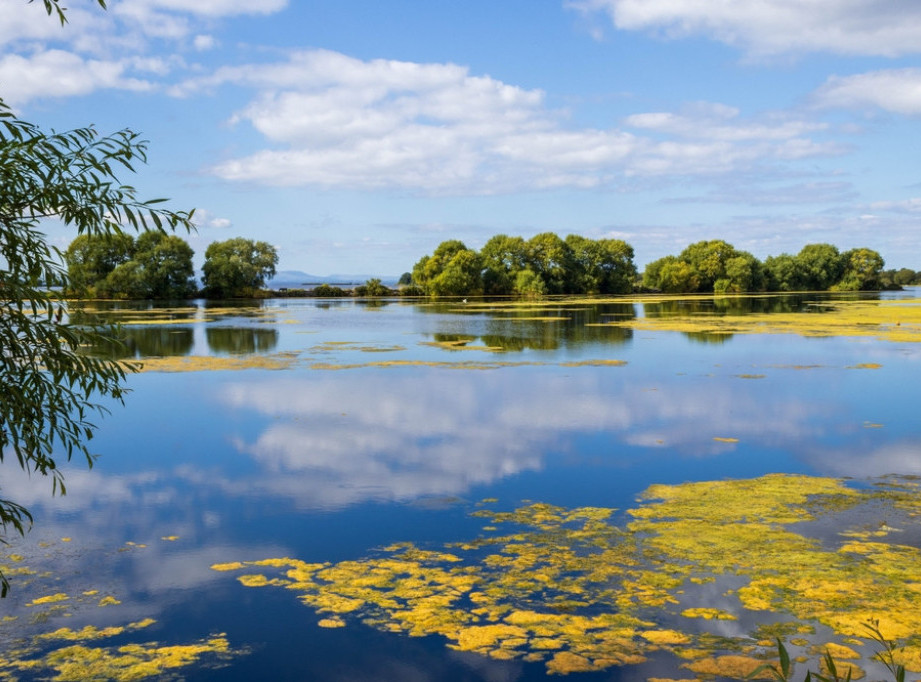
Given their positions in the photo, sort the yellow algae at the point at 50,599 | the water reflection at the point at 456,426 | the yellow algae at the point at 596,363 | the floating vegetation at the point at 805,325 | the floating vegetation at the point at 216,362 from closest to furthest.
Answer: the yellow algae at the point at 50,599
the water reflection at the point at 456,426
the yellow algae at the point at 596,363
the floating vegetation at the point at 216,362
the floating vegetation at the point at 805,325

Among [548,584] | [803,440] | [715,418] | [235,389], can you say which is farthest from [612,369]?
[548,584]

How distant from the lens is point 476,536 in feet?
35.6

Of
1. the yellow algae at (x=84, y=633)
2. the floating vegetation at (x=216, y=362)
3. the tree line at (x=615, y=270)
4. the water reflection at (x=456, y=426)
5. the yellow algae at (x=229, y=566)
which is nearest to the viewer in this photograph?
the yellow algae at (x=84, y=633)

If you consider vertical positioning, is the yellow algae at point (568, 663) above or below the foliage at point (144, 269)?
below

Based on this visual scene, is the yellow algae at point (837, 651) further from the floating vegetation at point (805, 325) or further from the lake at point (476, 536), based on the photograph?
the floating vegetation at point (805, 325)

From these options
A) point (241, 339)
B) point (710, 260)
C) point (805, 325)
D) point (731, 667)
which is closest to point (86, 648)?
point (731, 667)

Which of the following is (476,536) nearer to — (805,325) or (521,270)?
(805,325)

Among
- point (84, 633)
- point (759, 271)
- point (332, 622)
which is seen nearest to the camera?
point (84, 633)

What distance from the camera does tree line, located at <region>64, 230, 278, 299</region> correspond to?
363ft

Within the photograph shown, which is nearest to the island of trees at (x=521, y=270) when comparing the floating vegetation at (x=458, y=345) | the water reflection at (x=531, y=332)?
the water reflection at (x=531, y=332)

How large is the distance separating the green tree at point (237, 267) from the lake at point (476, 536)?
101172mm

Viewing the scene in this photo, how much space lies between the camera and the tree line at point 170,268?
111 metres

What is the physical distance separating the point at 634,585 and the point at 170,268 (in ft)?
380

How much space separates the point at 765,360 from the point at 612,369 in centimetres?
724
